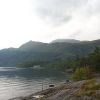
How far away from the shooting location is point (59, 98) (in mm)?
33875

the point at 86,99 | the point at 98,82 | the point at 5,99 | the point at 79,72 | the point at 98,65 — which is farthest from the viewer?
the point at 98,65

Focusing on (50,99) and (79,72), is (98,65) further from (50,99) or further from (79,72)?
(50,99)

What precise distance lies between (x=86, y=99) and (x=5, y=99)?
80083 mm

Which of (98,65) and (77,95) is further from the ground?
(98,65)

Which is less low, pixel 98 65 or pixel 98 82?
pixel 98 65

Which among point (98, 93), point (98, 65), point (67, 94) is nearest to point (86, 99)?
point (98, 93)

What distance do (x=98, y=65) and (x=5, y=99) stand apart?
4323 inches

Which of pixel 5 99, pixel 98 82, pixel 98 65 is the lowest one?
pixel 5 99

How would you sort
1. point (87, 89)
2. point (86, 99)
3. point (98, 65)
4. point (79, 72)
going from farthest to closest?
point (98, 65)
point (79, 72)
point (87, 89)
point (86, 99)

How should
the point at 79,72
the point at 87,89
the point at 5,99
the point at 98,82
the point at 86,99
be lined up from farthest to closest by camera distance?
1. the point at 79,72
2. the point at 5,99
3. the point at 98,82
4. the point at 87,89
5. the point at 86,99

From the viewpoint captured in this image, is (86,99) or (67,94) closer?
(86,99)

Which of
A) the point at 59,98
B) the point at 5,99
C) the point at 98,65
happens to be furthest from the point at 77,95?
the point at 98,65

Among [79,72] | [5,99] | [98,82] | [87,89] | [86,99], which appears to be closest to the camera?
[86,99]

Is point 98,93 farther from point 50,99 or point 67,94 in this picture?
point 50,99
